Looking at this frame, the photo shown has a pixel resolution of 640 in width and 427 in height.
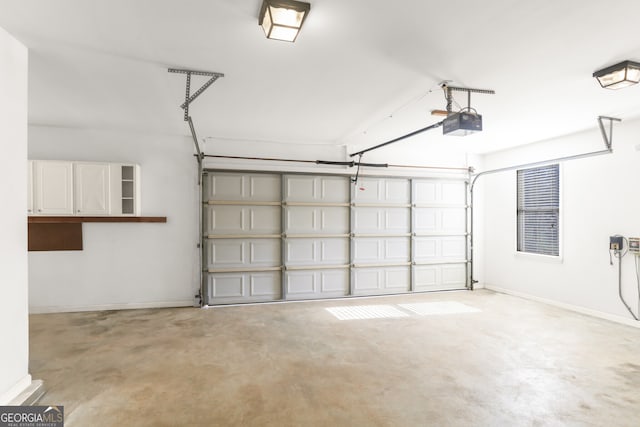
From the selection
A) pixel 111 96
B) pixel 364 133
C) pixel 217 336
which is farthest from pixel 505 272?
pixel 111 96

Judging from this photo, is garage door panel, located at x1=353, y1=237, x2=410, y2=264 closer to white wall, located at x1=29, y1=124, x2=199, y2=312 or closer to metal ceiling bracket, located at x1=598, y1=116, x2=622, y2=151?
white wall, located at x1=29, y1=124, x2=199, y2=312

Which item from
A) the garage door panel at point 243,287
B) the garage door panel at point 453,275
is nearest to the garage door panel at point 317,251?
the garage door panel at point 243,287

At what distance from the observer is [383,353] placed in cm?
372

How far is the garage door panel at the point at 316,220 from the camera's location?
620 cm

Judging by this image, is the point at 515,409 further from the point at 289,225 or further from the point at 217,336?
the point at 289,225

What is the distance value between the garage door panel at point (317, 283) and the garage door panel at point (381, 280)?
0.25m

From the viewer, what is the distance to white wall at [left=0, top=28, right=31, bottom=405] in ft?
8.16

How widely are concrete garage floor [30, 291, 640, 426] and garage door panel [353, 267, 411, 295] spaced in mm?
1458

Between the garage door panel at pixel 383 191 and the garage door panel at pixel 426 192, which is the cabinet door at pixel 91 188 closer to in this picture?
the garage door panel at pixel 383 191

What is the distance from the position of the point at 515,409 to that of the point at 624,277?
3.47 m

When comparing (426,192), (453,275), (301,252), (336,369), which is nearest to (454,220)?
(426,192)

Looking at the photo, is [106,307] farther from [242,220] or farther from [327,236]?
[327,236]

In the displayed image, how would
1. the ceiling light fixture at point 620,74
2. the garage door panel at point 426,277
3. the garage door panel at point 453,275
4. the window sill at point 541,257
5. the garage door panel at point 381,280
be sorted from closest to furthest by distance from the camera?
the ceiling light fixture at point 620,74 < the window sill at point 541,257 < the garage door panel at point 381,280 < the garage door panel at point 426,277 < the garage door panel at point 453,275

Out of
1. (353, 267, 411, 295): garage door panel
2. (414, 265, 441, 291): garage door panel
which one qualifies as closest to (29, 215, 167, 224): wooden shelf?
(353, 267, 411, 295): garage door panel
